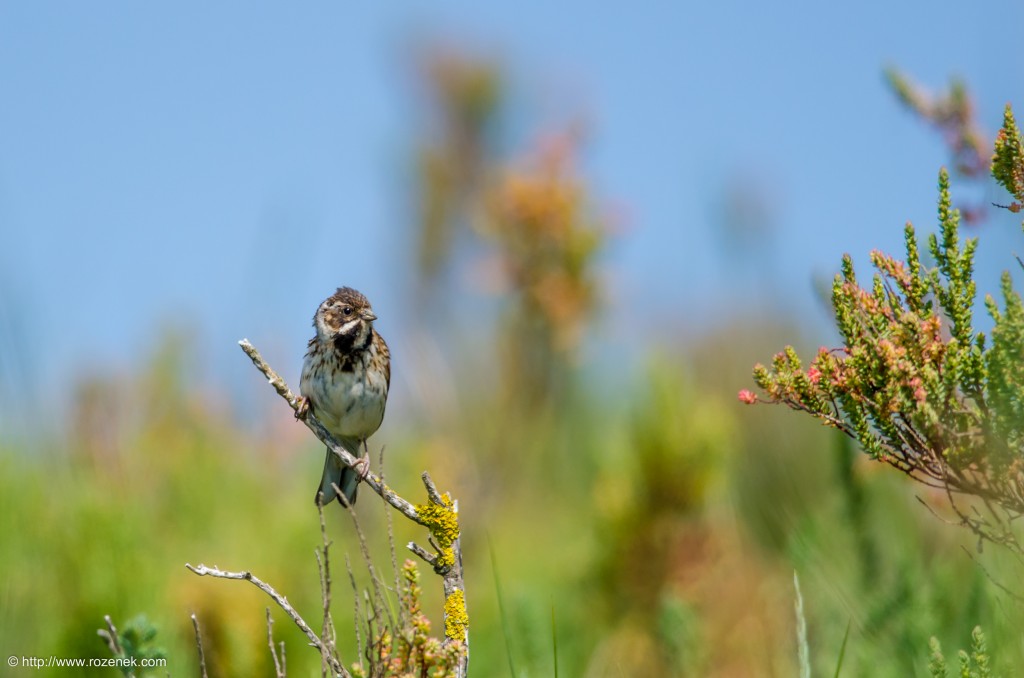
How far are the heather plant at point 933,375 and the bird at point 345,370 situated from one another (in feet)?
8.12

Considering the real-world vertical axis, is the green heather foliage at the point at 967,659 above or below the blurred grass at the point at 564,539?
below

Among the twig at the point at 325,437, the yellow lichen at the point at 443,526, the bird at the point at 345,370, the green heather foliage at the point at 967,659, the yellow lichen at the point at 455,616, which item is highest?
the bird at the point at 345,370

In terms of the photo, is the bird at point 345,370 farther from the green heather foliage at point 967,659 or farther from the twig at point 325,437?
the green heather foliage at point 967,659

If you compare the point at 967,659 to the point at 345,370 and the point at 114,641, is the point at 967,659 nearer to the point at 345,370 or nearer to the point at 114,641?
the point at 114,641

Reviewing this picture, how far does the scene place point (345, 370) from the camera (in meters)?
4.79

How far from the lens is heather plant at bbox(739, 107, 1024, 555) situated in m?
2.35

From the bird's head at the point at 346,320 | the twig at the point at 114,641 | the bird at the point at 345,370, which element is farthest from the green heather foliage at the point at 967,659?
the bird's head at the point at 346,320

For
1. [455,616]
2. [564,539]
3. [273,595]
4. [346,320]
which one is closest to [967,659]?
[455,616]

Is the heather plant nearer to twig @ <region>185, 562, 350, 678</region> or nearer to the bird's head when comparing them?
twig @ <region>185, 562, 350, 678</region>

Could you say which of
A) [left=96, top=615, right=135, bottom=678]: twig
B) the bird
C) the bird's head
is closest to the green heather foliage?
[left=96, top=615, right=135, bottom=678]: twig

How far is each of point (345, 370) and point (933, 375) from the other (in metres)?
2.84

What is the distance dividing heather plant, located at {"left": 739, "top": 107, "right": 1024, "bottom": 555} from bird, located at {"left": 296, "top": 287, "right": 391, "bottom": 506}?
2.47 m

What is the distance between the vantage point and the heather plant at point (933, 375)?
2.35 m

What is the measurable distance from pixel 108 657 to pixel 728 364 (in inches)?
196
